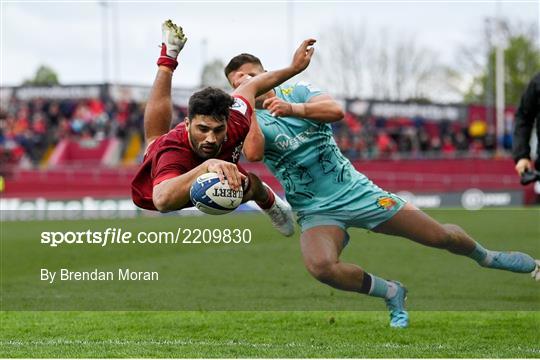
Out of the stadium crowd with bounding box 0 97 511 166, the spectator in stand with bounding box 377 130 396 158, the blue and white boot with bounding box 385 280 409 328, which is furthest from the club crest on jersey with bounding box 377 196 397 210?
the spectator in stand with bounding box 377 130 396 158

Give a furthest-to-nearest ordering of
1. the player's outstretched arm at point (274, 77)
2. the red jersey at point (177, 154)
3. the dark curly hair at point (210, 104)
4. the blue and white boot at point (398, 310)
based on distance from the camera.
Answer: the blue and white boot at point (398, 310) < the player's outstretched arm at point (274, 77) < the red jersey at point (177, 154) < the dark curly hair at point (210, 104)

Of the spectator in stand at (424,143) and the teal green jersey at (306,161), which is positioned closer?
the teal green jersey at (306,161)

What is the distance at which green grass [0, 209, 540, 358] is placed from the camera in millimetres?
7285

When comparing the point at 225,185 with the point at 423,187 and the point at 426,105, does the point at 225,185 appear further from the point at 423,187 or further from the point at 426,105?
the point at 426,105

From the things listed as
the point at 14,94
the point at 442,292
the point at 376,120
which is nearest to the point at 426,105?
the point at 376,120

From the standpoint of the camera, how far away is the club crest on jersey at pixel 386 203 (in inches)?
318

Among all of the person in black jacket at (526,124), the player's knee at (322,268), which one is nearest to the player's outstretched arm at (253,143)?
the player's knee at (322,268)

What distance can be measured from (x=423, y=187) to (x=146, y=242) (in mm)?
19447

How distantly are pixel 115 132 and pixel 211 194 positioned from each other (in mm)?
25575

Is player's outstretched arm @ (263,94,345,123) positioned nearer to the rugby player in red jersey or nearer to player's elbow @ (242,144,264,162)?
the rugby player in red jersey

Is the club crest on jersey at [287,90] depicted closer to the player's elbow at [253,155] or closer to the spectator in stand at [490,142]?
the player's elbow at [253,155]

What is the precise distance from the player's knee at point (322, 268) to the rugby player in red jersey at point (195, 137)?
2.27ft

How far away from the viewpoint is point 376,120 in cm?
3575

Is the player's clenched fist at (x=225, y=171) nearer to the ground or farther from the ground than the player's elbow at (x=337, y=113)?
nearer to the ground
